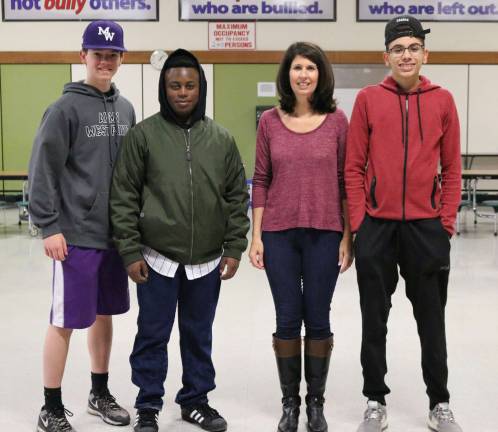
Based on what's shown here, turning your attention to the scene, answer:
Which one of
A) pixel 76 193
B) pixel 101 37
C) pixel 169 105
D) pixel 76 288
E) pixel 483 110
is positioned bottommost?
pixel 76 288

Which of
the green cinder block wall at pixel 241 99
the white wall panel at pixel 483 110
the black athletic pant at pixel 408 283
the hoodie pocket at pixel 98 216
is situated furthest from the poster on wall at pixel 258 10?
the black athletic pant at pixel 408 283

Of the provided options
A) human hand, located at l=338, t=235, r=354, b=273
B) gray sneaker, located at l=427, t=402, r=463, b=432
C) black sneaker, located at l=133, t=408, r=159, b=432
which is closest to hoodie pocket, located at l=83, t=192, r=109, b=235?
black sneaker, located at l=133, t=408, r=159, b=432

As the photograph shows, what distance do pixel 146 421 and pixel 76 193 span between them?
905 millimetres

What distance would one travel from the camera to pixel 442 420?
8.61ft

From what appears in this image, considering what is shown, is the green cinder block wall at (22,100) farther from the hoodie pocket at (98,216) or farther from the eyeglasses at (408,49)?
the eyeglasses at (408,49)

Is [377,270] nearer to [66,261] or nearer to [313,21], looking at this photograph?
[66,261]

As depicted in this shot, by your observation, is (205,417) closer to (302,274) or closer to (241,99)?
(302,274)

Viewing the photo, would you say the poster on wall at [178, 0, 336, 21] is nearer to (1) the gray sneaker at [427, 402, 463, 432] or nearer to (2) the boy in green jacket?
(2) the boy in green jacket

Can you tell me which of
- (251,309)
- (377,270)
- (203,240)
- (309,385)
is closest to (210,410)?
(309,385)

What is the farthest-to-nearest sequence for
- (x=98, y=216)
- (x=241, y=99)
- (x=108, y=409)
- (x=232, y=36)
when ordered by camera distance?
(x=241, y=99) → (x=232, y=36) → (x=108, y=409) → (x=98, y=216)

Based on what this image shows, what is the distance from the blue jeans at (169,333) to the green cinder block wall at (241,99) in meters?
8.95

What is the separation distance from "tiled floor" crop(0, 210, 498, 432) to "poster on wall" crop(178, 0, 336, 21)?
7144 millimetres

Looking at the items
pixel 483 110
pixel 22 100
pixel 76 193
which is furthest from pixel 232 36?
pixel 76 193

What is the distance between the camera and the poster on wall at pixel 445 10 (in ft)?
38.0
